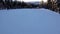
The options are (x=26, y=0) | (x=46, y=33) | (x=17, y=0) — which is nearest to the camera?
(x=46, y=33)

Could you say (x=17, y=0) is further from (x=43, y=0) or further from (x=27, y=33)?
(x=27, y=33)

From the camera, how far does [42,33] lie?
3322 millimetres

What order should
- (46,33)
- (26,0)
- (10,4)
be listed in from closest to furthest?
(46,33) < (10,4) < (26,0)

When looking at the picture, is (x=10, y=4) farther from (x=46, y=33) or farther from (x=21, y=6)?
(x=46, y=33)

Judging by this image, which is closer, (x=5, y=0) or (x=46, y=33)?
(x=46, y=33)

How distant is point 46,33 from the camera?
3301 millimetres

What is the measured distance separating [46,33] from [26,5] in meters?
13.4

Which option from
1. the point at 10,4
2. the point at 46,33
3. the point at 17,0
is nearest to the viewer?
the point at 46,33

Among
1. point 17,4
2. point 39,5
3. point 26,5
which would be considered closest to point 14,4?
point 17,4

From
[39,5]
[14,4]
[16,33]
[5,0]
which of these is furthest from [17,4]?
[16,33]

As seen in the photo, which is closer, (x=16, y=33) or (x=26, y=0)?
(x=16, y=33)

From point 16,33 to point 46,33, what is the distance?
698 mm

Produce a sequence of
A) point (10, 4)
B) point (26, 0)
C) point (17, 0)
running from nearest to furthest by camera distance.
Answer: point (10, 4) → point (17, 0) → point (26, 0)

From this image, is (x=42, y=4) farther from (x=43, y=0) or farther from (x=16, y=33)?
(x=16, y=33)
